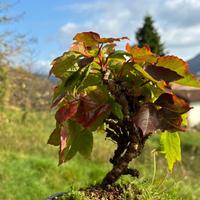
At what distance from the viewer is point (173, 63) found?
1680 mm

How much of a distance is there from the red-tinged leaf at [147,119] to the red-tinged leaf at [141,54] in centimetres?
15

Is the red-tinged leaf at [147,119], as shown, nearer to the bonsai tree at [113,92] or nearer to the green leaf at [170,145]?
the bonsai tree at [113,92]

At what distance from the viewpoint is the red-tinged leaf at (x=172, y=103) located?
5.49 ft

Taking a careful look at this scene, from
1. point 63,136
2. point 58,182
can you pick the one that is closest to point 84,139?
point 63,136

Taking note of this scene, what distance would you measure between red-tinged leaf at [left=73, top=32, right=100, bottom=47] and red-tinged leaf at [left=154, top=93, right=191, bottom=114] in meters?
0.28

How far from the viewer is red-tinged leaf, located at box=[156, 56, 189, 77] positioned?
66.0 inches

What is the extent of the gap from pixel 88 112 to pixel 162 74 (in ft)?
0.87

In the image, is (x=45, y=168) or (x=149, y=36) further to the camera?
(x=149, y=36)

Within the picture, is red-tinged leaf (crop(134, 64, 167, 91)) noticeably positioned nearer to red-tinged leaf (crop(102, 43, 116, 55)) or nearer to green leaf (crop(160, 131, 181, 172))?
red-tinged leaf (crop(102, 43, 116, 55))

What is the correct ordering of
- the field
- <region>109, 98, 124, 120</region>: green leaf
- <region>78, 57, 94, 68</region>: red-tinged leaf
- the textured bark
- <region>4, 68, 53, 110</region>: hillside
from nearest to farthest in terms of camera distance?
<region>78, 57, 94, 68</region>: red-tinged leaf, <region>109, 98, 124, 120</region>: green leaf, the textured bark, the field, <region>4, 68, 53, 110</region>: hillside

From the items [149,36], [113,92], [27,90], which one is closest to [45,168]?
[113,92]

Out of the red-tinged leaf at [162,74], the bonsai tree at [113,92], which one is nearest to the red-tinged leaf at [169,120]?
the bonsai tree at [113,92]

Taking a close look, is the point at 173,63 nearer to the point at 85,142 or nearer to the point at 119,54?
the point at 119,54

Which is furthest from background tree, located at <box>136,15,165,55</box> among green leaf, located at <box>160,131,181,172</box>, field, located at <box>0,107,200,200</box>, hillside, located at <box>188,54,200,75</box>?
green leaf, located at <box>160,131,181,172</box>
